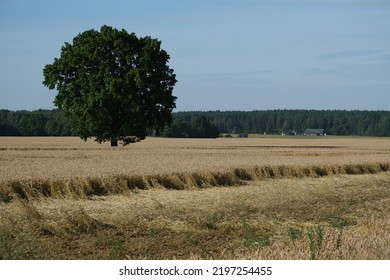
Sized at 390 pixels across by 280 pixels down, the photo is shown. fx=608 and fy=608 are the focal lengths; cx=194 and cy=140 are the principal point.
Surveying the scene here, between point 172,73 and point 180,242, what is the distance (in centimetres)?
4189

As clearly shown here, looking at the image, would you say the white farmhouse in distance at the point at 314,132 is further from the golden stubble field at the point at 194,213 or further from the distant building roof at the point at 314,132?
the golden stubble field at the point at 194,213

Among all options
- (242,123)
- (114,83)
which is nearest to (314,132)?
(242,123)

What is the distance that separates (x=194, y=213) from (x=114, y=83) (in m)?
34.1

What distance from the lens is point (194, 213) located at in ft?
59.2

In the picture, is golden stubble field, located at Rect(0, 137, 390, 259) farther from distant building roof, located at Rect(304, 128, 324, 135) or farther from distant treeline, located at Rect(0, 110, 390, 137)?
distant building roof, located at Rect(304, 128, 324, 135)

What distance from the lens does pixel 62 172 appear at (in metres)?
24.0

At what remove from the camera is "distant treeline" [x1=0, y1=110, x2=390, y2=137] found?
9981 cm

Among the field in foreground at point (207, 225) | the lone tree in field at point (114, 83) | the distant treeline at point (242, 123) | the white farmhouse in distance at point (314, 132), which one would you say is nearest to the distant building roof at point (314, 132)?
the white farmhouse in distance at point (314, 132)

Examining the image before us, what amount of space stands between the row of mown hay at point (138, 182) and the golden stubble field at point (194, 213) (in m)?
0.04

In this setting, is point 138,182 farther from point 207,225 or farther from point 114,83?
point 114,83

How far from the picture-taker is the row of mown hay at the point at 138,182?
20484mm

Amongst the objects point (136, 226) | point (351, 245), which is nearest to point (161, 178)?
point (136, 226)

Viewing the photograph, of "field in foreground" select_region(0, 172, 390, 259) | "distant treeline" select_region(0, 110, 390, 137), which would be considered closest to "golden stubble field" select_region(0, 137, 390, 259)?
"field in foreground" select_region(0, 172, 390, 259)

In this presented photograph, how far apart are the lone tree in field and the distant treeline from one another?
40.7 meters
